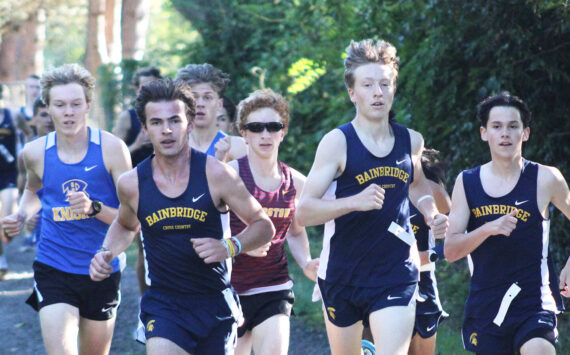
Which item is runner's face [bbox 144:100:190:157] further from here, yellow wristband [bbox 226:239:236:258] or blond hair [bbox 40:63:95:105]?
blond hair [bbox 40:63:95:105]

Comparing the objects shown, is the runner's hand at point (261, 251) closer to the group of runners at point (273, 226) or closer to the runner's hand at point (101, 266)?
the group of runners at point (273, 226)

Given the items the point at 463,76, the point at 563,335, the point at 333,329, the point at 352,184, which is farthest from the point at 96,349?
the point at 463,76

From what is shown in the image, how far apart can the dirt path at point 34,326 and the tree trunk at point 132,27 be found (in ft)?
32.2

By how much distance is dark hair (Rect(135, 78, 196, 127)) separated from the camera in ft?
17.3

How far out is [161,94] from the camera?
5266mm

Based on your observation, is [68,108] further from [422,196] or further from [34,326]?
[34,326]

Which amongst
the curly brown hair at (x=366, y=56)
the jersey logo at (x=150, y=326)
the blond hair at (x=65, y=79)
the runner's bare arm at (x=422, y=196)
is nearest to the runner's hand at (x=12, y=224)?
the blond hair at (x=65, y=79)

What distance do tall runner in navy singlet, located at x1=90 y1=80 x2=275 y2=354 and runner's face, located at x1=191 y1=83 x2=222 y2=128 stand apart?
190 centimetres

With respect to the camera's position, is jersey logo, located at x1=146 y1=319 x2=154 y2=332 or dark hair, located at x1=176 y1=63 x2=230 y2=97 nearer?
jersey logo, located at x1=146 y1=319 x2=154 y2=332

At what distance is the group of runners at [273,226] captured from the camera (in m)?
5.09

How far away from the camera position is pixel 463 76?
8891 mm

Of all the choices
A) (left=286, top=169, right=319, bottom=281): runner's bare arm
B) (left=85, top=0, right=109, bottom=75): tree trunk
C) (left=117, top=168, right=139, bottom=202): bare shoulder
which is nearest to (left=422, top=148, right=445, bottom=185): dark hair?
(left=286, top=169, right=319, bottom=281): runner's bare arm

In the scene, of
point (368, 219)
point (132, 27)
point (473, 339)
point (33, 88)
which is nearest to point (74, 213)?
point (368, 219)

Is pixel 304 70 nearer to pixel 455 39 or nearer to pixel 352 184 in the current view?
pixel 455 39
